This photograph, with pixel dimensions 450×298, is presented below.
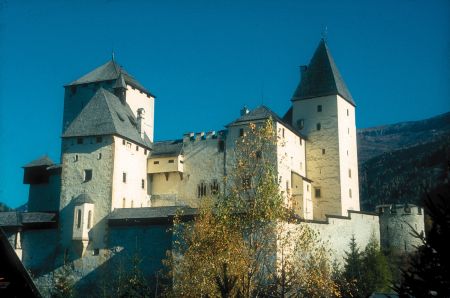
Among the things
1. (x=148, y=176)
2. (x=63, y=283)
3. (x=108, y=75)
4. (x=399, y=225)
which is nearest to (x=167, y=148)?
(x=148, y=176)

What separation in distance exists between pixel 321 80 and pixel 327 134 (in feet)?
14.5

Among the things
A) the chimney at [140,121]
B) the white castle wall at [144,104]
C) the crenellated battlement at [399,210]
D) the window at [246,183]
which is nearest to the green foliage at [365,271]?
the crenellated battlement at [399,210]

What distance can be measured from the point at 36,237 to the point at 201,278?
681 inches

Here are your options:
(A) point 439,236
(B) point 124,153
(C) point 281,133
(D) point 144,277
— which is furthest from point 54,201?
(A) point 439,236

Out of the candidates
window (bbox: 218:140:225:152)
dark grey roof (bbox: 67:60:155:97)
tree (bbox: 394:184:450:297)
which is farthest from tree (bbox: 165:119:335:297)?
dark grey roof (bbox: 67:60:155:97)

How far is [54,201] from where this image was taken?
41.1 meters

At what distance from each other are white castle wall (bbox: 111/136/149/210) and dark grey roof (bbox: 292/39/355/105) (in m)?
12.5

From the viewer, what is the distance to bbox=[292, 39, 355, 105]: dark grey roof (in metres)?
42.3

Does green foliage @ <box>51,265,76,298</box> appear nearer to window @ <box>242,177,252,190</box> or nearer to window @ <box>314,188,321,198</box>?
window @ <box>242,177,252,190</box>

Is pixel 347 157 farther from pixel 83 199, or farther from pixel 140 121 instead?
pixel 83 199

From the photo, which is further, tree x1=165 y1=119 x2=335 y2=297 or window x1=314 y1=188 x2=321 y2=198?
window x1=314 y1=188 x2=321 y2=198

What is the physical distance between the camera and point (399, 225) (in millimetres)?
40781

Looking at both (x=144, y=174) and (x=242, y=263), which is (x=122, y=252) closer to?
(x=144, y=174)

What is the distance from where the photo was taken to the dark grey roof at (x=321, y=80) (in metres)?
42.3
